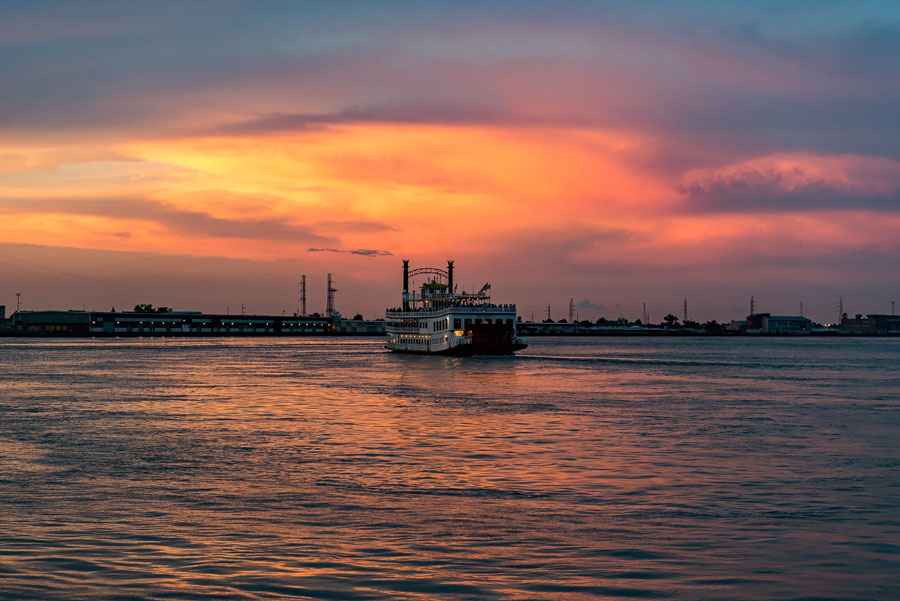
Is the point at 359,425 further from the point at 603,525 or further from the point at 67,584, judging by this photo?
the point at 67,584

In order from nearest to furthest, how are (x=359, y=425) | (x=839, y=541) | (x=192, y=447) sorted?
(x=839, y=541), (x=192, y=447), (x=359, y=425)

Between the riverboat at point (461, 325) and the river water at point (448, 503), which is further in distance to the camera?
the riverboat at point (461, 325)

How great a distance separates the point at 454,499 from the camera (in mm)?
23016

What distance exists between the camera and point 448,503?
885 inches

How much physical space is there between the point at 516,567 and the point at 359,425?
26319 millimetres

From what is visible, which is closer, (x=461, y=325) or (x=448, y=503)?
(x=448, y=503)

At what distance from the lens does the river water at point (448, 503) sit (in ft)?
50.6

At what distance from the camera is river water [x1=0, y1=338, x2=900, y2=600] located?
15414mm

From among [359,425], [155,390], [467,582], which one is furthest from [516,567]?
[155,390]

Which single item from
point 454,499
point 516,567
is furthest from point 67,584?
point 454,499

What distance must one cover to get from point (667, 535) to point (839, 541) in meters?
3.57

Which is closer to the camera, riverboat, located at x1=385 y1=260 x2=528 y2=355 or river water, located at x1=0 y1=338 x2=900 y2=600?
river water, located at x1=0 y1=338 x2=900 y2=600

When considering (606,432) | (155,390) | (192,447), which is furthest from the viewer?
(155,390)

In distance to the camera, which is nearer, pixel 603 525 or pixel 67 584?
pixel 67 584
